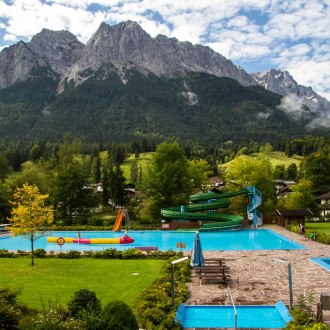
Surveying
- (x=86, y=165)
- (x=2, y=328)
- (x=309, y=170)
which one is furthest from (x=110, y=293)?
(x=86, y=165)

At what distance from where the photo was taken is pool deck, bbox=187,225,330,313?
1398cm

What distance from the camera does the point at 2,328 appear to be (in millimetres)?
9453

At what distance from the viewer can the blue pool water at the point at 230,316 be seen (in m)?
11.3

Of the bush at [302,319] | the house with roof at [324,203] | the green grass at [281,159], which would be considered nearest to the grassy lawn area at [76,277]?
the bush at [302,319]

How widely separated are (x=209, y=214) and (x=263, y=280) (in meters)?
27.6

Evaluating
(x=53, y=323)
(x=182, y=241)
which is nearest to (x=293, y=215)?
(x=182, y=241)

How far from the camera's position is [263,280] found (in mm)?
16766

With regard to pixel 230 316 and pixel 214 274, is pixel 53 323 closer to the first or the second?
pixel 230 316

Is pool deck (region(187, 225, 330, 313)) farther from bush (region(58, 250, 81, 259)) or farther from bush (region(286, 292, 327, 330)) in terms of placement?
bush (region(58, 250, 81, 259))

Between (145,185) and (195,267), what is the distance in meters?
33.0

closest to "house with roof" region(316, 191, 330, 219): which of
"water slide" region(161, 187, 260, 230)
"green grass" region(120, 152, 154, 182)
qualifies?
"water slide" region(161, 187, 260, 230)

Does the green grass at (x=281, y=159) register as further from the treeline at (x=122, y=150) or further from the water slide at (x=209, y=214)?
the water slide at (x=209, y=214)

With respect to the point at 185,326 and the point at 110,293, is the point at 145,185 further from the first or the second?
the point at 185,326

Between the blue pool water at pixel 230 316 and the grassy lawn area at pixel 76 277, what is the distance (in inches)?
84.7
